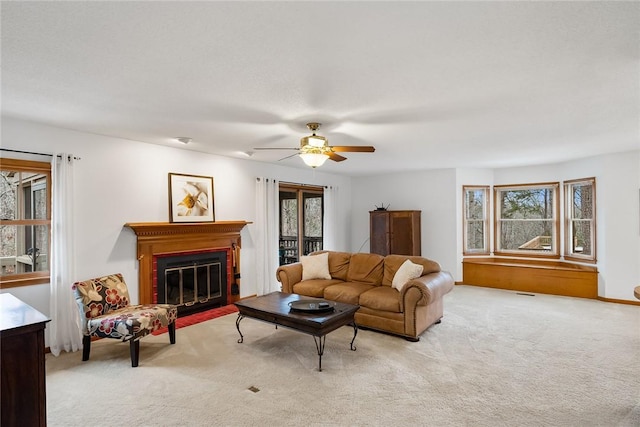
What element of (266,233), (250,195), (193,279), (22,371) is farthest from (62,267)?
(266,233)

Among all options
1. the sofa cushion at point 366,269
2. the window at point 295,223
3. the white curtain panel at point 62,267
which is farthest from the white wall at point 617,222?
the white curtain panel at point 62,267

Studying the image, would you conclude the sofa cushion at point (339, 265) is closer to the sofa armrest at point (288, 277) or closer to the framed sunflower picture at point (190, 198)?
the sofa armrest at point (288, 277)

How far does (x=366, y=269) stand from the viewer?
5.01m

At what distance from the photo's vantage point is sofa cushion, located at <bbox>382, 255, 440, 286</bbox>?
14.8 feet

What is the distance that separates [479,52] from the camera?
2.10m

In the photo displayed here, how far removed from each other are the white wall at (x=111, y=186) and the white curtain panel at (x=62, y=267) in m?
0.13

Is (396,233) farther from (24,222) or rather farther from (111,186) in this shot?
(24,222)

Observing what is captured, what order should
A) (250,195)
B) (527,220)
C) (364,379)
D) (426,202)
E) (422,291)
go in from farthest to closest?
(426,202)
(527,220)
(250,195)
(422,291)
(364,379)

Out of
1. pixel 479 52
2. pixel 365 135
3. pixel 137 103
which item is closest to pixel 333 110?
pixel 365 135

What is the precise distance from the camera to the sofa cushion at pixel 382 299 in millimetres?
4023

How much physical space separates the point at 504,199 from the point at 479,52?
234 inches

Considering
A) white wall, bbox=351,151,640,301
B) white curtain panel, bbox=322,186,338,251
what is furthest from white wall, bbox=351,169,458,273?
white curtain panel, bbox=322,186,338,251

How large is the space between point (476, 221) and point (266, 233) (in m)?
4.51

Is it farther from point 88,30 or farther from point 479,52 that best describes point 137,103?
point 479,52
